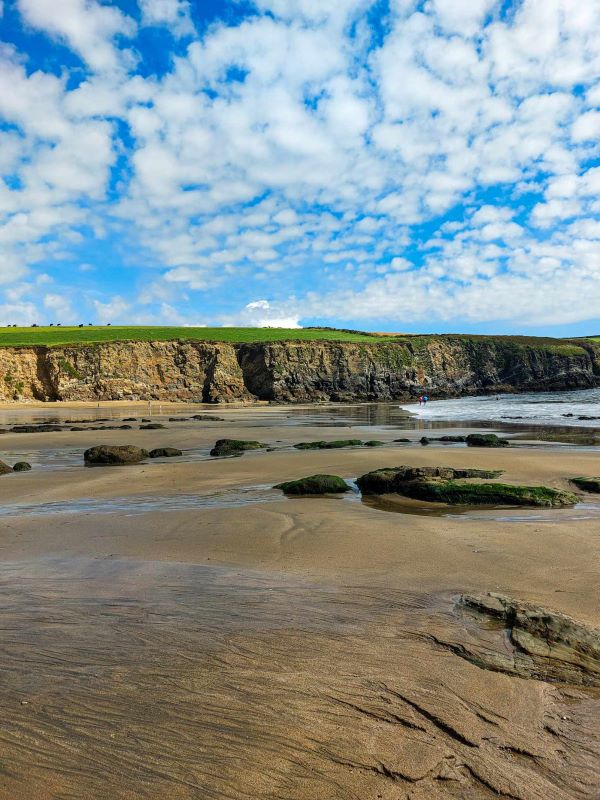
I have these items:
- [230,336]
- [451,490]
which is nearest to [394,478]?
[451,490]

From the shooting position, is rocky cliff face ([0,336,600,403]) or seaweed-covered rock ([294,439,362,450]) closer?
seaweed-covered rock ([294,439,362,450])

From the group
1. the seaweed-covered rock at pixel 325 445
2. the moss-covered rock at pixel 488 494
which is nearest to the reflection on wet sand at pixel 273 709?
the moss-covered rock at pixel 488 494

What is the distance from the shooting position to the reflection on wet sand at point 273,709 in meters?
2.36

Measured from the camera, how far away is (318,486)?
10.3 m

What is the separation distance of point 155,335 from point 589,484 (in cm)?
7742

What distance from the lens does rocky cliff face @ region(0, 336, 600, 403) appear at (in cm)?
6494

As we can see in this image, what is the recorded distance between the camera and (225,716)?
2.78m

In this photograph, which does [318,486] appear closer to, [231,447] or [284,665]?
[284,665]

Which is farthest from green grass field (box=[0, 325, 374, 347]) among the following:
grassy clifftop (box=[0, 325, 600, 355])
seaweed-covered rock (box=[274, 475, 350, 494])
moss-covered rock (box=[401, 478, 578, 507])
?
moss-covered rock (box=[401, 478, 578, 507])

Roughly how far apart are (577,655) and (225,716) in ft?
7.64

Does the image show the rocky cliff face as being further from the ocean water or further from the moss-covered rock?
the moss-covered rock

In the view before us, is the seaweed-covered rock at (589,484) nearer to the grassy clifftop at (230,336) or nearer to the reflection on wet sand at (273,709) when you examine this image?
the reflection on wet sand at (273,709)

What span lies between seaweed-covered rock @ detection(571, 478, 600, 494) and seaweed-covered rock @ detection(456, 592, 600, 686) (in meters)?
6.66

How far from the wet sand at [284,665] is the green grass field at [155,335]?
2680 inches
